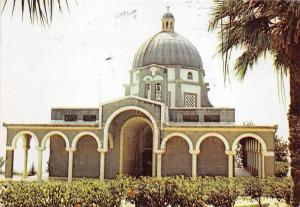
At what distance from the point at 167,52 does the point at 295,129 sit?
20.7 metres


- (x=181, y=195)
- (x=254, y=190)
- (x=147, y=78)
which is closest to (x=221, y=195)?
(x=181, y=195)

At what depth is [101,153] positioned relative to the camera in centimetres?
2291

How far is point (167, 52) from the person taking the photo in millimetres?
28266

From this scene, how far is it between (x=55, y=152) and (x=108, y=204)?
1607cm

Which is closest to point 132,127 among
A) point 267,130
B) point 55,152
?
point 55,152

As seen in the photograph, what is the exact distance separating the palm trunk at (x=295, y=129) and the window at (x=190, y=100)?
63.8ft

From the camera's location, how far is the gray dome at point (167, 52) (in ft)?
92.3

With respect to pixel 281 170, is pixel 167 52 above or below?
above

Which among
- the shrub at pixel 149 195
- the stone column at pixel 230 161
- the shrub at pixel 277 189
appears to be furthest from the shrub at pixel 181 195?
the stone column at pixel 230 161

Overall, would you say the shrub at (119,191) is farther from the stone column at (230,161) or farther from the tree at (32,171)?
the tree at (32,171)

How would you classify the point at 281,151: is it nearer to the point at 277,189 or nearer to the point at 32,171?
the point at 32,171

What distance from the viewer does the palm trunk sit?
26.4 ft

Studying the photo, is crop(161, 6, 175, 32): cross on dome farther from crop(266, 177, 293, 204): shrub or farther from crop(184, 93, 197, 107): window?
crop(266, 177, 293, 204): shrub

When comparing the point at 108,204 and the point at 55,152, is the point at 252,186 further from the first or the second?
the point at 55,152
